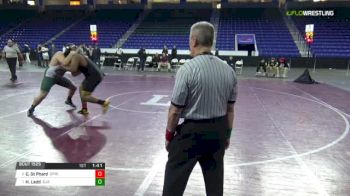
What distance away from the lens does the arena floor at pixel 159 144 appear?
4.88 m

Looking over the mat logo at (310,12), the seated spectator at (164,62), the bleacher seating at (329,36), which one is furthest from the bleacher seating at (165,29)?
the bleacher seating at (329,36)

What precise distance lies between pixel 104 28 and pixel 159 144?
93.5 ft

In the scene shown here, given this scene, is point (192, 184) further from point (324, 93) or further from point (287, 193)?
point (324, 93)

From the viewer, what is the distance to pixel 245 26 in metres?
31.1

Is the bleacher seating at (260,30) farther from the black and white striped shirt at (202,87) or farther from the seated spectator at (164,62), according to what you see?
the black and white striped shirt at (202,87)

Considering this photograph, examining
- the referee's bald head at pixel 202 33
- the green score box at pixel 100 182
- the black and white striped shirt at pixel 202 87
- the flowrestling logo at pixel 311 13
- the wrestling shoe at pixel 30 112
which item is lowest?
the wrestling shoe at pixel 30 112

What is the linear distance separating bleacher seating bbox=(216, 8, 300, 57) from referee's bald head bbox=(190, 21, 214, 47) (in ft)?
79.6

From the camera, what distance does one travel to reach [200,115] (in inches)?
122

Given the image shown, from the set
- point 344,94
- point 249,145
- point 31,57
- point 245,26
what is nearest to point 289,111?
point 249,145

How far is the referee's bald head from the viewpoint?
3000 mm

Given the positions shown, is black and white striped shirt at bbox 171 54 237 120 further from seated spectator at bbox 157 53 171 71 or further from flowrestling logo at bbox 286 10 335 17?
flowrestling logo at bbox 286 10 335 17

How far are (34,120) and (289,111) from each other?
656cm

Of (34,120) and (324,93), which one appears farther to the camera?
(324,93)

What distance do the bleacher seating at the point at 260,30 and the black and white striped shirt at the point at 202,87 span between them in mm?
24183
